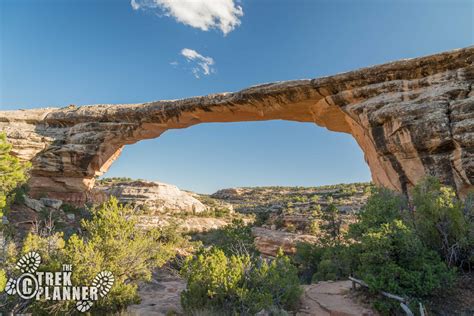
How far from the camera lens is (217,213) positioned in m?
32.9

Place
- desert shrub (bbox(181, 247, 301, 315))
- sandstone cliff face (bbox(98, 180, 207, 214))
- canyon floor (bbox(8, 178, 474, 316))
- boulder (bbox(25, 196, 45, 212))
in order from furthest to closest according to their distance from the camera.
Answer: sandstone cliff face (bbox(98, 180, 207, 214)) < boulder (bbox(25, 196, 45, 212)) < canyon floor (bbox(8, 178, 474, 316)) < desert shrub (bbox(181, 247, 301, 315))

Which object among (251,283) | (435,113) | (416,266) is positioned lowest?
(251,283)

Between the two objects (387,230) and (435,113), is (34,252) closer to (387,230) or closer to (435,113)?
(387,230)

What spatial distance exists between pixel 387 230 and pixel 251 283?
3997 millimetres

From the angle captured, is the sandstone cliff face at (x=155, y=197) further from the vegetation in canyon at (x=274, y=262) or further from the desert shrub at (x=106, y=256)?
the desert shrub at (x=106, y=256)

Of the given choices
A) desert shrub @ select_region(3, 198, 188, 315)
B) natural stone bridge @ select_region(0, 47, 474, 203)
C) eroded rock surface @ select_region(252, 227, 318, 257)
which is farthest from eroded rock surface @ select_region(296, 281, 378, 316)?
eroded rock surface @ select_region(252, 227, 318, 257)

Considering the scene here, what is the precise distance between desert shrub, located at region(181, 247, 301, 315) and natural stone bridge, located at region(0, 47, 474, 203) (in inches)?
300

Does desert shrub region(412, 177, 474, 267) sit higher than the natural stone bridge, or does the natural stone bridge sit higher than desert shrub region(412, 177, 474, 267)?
the natural stone bridge

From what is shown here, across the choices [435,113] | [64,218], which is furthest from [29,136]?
[435,113]

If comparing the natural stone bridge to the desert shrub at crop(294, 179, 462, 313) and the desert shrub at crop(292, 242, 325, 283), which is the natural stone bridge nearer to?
A: the desert shrub at crop(294, 179, 462, 313)

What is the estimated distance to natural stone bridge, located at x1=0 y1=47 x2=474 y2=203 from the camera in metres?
10.3

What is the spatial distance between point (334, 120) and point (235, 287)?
1157 cm

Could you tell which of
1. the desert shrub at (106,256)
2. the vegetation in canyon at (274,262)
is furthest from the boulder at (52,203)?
the desert shrub at (106,256)

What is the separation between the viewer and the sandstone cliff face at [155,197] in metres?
31.5
